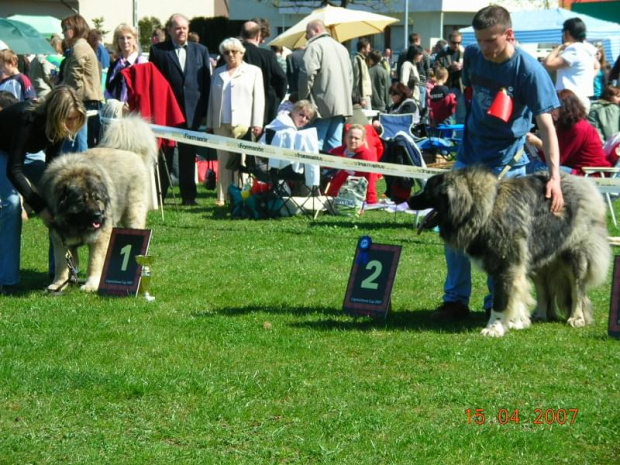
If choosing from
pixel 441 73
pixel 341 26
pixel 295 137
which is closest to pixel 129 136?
pixel 295 137

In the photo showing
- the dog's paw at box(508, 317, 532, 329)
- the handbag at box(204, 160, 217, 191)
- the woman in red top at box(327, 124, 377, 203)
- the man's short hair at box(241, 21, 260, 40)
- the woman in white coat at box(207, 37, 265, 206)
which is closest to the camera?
the dog's paw at box(508, 317, 532, 329)

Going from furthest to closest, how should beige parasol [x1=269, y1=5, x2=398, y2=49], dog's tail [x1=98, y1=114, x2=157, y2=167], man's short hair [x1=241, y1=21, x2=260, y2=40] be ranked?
beige parasol [x1=269, y1=5, x2=398, y2=49], man's short hair [x1=241, y1=21, x2=260, y2=40], dog's tail [x1=98, y1=114, x2=157, y2=167]

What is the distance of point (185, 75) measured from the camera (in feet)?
42.3

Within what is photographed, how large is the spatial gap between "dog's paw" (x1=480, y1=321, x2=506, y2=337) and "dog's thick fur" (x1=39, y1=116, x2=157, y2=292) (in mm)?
3308

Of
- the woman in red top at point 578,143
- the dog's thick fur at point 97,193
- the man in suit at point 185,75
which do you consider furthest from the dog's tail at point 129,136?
the woman in red top at point 578,143

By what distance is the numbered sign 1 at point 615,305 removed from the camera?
644 cm

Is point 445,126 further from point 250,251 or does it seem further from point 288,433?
point 288,433

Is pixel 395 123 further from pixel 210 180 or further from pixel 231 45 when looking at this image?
pixel 231 45

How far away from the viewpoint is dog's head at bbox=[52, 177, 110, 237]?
25.1 ft

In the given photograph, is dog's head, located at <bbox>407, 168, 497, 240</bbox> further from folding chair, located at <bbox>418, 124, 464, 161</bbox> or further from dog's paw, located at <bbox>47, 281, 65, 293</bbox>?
folding chair, located at <bbox>418, 124, 464, 161</bbox>

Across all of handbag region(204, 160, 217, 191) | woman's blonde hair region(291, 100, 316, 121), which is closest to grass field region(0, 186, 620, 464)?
woman's blonde hair region(291, 100, 316, 121)

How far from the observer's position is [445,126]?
18.2 m

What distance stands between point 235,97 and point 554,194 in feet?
22.6

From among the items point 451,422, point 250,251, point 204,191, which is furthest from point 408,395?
point 204,191
